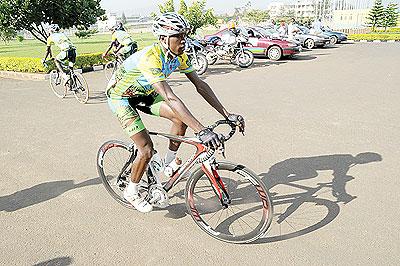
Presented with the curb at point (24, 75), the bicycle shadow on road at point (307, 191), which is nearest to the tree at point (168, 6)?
the curb at point (24, 75)

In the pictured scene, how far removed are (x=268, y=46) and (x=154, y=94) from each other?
47.2 feet

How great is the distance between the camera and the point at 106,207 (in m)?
3.90

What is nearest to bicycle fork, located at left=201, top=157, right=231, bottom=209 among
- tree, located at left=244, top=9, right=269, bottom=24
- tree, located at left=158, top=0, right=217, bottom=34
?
tree, located at left=158, top=0, right=217, bottom=34

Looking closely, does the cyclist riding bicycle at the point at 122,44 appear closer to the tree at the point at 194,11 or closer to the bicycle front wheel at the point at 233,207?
the bicycle front wheel at the point at 233,207

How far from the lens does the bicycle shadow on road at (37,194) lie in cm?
402

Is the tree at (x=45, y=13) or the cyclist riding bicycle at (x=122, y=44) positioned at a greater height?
the tree at (x=45, y=13)

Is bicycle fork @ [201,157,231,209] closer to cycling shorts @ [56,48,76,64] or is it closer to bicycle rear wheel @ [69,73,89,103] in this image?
bicycle rear wheel @ [69,73,89,103]

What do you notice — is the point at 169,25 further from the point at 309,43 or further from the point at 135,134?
the point at 309,43

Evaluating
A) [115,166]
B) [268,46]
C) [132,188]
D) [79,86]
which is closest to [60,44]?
[79,86]

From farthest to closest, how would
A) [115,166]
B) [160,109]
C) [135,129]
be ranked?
[115,166] < [160,109] < [135,129]

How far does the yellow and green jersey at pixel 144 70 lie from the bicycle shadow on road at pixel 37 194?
1633 millimetres

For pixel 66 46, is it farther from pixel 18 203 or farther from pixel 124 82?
pixel 124 82

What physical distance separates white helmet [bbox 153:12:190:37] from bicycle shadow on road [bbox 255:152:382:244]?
2024mm

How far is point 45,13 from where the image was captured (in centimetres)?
1506
